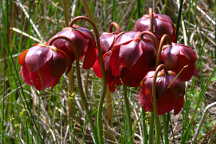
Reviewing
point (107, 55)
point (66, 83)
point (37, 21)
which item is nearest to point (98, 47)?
point (107, 55)

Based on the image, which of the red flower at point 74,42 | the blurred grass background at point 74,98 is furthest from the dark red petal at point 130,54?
the blurred grass background at point 74,98

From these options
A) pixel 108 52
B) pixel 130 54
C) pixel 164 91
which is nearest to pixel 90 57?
pixel 108 52

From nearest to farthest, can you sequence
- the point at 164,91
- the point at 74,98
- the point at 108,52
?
1. the point at 164,91
2. the point at 108,52
3. the point at 74,98

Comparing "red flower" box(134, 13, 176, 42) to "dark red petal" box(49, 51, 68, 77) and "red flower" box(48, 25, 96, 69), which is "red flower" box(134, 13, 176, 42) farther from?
"dark red petal" box(49, 51, 68, 77)

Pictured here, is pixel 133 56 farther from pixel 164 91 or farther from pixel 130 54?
pixel 164 91

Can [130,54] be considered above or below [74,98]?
above

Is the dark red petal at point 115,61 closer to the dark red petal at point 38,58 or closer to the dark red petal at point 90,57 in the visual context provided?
the dark red petal at point 90,57
